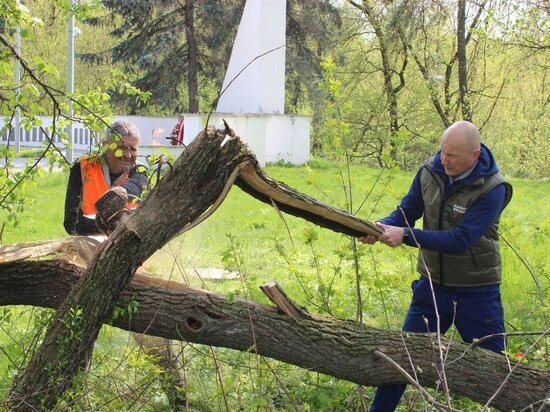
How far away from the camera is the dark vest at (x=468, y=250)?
4574 mm

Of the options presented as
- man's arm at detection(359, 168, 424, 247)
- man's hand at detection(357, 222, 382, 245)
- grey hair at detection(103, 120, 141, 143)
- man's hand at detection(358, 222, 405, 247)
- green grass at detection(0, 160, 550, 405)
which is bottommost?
green grass at detection(0, 160, 550, 405)

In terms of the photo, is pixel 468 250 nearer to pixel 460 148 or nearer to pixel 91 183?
pixel 460 148

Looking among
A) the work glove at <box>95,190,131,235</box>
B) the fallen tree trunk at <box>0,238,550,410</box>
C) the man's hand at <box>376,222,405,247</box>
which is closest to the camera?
the fallen tree trunk at <box>0,238,550,410</box>

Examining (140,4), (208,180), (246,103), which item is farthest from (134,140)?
(140,4)

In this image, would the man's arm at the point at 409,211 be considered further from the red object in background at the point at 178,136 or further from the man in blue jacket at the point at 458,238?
the red object in background at the point at 178,136

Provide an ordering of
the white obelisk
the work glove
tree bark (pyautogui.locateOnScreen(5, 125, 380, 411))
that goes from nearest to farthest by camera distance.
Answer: tree bark (pyautogui.locateOnScreen(5, 125, 380, 411)) → the work glove → the white obelisk

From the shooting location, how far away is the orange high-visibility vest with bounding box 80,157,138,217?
17.2 ft

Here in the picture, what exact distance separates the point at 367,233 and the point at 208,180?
3.81ft

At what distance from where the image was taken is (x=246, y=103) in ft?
74.4

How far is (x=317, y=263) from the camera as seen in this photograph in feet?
17.7

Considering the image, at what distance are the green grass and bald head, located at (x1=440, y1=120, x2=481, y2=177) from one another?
68 centimetres

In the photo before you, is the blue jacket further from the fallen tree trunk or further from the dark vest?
the fallen tree trunk

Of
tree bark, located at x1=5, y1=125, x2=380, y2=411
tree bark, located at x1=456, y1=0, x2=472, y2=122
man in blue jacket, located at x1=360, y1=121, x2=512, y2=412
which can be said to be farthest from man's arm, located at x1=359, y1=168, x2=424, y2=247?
tree bark, located at x1=456, y1=0, x2=472, y2=122

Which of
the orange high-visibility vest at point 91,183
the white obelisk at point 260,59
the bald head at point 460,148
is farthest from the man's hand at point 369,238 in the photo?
the white obelisk at point 260,59
